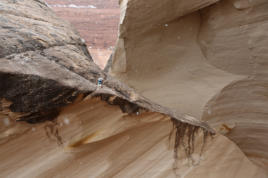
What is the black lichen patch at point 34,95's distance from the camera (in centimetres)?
63

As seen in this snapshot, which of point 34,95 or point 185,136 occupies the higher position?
point 34,95

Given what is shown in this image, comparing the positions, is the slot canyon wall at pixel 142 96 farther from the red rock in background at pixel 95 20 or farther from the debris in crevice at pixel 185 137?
the red rock in background at pixel 95 20

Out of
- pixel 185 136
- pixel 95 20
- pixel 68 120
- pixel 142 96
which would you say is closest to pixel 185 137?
pixel 185 136

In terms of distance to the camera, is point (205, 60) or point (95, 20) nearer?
point (205, 60)

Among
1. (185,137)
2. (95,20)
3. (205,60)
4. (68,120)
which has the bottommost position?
(185,137)

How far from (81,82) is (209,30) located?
50.2 inches

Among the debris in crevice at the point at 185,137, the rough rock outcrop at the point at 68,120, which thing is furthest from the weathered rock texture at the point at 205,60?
the rough rock outcrop at the point at 68,120

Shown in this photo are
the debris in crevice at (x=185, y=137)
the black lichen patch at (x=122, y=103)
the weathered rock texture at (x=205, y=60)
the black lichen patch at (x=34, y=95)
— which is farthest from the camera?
the weathered rock texture at (x=205, y=60)

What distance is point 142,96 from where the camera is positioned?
98 centimetres

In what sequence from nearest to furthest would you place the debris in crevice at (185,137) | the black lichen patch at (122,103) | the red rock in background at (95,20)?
the black lichen patch at (122,103), the debris in crevice at (185,137), the red rock in background at (95,20)

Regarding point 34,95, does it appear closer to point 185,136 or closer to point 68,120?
point 68,120

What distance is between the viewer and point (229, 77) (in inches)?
62.3

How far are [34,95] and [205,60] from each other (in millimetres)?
1381

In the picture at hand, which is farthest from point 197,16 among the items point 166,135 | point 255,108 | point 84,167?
point 84,167
